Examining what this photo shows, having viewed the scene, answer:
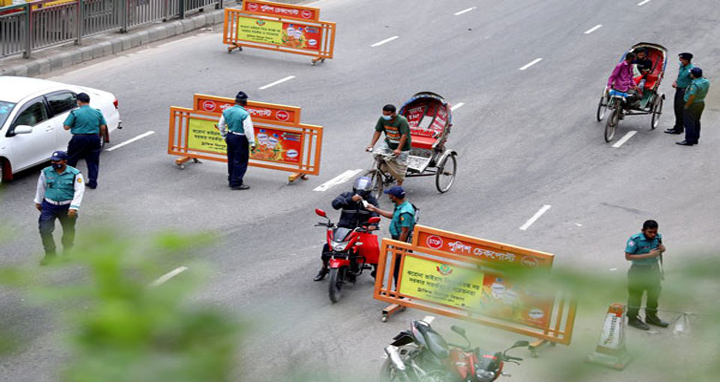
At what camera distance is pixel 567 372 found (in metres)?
1.40

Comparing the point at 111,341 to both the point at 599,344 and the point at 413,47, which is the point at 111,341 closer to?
the point at 599,344

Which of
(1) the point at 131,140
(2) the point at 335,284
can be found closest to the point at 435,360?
(2) the point at 335,284

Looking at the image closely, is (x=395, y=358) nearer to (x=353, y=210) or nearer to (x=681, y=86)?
(x=353, y=210)

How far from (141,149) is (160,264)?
15.7m

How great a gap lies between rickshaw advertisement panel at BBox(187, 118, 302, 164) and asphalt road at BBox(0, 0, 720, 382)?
406 mm

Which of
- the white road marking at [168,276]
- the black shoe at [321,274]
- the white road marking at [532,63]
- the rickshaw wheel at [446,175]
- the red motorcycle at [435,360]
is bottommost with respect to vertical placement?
the black shoe at [321,274]

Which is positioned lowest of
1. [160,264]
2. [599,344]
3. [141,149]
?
[141,149]

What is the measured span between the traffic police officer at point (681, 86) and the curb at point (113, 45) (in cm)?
1210

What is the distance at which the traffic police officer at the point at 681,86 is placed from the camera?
1859cm

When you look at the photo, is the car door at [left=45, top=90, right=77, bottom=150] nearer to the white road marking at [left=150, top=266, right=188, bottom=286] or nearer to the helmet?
the helmet

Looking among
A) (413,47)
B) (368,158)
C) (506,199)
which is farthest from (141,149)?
(413,47)

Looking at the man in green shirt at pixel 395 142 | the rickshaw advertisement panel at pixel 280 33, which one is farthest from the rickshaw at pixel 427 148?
the rickshaw advertisement panel at pixel 280 33

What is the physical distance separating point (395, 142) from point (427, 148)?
3.26 feet

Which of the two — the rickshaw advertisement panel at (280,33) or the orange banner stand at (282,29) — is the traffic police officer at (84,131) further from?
the rickshaw advertisement panel at (280,33)
